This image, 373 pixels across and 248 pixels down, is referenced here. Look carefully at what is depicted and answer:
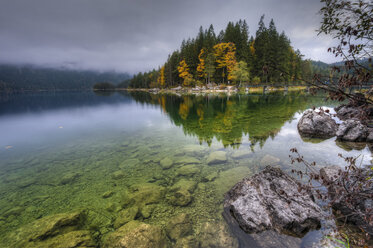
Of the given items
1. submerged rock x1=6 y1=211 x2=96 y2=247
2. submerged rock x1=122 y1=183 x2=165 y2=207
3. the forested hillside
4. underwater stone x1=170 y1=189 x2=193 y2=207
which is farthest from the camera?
the forested hillside

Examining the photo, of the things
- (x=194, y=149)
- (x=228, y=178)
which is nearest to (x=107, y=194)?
(x=228, y=178)

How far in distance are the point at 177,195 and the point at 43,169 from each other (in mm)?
8321

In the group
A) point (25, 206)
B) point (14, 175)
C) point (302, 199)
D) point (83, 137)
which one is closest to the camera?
point (302, 199)

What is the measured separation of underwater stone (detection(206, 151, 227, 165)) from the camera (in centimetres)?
947

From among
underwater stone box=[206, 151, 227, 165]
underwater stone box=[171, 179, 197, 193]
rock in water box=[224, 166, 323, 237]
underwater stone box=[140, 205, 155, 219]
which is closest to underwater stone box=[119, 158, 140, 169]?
underwater stone box=[171, 179, 197, 193]

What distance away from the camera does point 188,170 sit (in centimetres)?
873

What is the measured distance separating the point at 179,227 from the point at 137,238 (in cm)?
138

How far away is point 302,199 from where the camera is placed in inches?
196

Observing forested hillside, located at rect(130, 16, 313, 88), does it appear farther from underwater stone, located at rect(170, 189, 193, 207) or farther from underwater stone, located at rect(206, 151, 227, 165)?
underwater stone, located at rect(170, 189, 193, 207)

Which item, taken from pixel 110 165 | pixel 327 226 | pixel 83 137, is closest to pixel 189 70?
pixel 83 137

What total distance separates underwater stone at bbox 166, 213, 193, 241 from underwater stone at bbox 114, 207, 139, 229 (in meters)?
1.41

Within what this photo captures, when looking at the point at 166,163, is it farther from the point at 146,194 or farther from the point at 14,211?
the point at 14,211

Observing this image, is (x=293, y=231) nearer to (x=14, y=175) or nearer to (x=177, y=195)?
(x=177, y=195)

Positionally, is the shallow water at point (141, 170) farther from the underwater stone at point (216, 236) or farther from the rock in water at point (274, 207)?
the rock in water at point (274, 207)
